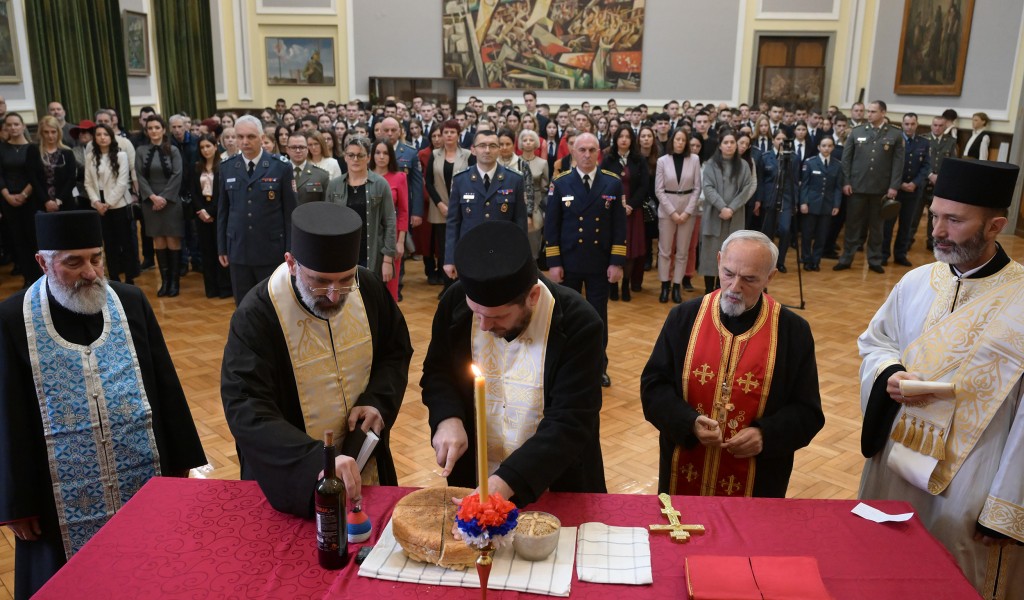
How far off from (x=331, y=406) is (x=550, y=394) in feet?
2.60

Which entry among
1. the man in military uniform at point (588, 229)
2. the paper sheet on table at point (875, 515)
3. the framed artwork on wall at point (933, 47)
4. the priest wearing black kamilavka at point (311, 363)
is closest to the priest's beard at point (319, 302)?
the priest wearing black kamilavka at point (311, 363)

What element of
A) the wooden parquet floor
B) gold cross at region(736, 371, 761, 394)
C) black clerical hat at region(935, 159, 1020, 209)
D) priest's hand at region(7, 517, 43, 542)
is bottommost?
the wooden parquet floor

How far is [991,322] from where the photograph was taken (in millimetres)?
2549

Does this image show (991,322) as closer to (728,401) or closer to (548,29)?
(728,401)

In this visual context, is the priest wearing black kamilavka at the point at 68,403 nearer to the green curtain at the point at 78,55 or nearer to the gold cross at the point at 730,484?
the gold cross at the point at 730,484

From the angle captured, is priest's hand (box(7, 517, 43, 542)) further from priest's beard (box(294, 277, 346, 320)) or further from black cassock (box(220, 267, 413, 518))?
priest's beard (box(294, 277, 346, 320))

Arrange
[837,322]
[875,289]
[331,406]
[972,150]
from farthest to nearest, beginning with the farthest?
[972,150]
[875,289]
[837,322]
[331,406]

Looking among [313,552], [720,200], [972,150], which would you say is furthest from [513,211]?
[972,150]

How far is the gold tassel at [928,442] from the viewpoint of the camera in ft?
8.57

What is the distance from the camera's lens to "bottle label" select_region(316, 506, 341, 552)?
74.9 inches

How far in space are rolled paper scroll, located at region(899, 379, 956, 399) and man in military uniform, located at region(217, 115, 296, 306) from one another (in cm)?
464

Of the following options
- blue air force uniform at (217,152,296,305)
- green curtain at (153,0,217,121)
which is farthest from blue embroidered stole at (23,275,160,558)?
green curtain at (153,0,217,121)

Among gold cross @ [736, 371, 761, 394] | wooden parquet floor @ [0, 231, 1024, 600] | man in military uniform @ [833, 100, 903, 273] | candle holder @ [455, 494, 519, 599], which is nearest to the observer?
candle holder @ [455, 494, 519, 599]

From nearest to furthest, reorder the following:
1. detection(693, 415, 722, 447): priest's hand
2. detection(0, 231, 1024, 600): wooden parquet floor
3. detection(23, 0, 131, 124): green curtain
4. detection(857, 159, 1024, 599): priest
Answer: detection(857, 159, 1024, 599): priest → detection(693, 415, 722, 447): priest's hand → detection(0, 231, 1024, 600): wooden parquet floor → detection(23, 0, 131, 124): green curtain
